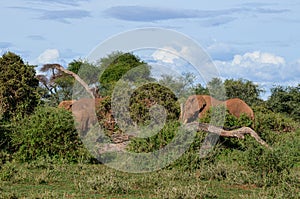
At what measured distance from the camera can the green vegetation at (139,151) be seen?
9797 millimetres

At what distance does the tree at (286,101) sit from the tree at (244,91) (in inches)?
45.9

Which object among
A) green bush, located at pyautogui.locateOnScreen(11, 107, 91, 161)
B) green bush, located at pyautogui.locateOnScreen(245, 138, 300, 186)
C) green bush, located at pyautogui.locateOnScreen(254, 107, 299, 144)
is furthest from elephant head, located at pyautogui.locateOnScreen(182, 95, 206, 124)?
green bush, located at pyautogui.locateOnScreen(245, 138, 300, 186)

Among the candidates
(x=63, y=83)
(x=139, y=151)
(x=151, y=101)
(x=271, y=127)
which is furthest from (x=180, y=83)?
(x=63, y=83)

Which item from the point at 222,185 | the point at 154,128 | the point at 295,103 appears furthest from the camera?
the point at 295,103

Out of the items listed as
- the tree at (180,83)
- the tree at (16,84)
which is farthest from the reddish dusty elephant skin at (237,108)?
the tree at (16,84)

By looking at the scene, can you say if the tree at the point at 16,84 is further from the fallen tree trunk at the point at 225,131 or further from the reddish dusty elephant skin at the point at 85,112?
the fallen tree trunk at the point at 225,131

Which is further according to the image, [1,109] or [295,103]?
[295,103]

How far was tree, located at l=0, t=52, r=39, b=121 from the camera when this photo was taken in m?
20.4

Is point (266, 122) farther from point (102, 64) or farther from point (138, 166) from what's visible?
point (102, 64)

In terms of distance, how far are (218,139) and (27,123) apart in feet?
18.5

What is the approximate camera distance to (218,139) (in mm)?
15141

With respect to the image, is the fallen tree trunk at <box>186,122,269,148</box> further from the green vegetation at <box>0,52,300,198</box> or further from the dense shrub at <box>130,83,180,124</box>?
the dense shrub at <box>130,83,180,124</box>

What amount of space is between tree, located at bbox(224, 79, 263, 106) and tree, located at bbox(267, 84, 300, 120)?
3.82 ft

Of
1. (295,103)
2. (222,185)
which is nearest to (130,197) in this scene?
(222,185)
